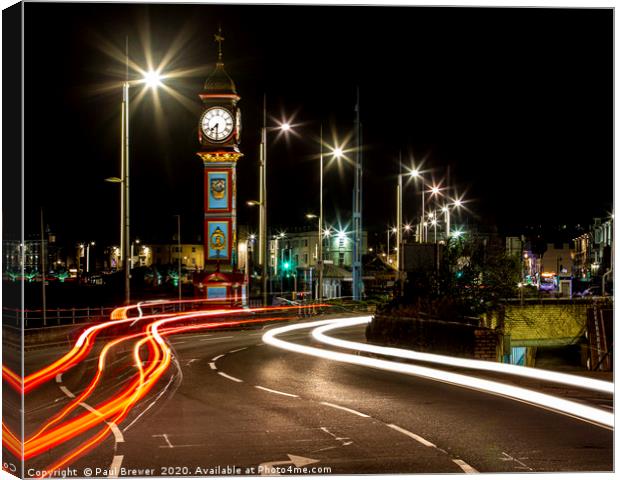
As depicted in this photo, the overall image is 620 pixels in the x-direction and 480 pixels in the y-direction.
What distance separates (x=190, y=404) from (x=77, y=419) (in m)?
2.64

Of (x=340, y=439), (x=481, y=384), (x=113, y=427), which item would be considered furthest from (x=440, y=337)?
(x=113, y=427)

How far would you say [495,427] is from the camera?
13758 mm

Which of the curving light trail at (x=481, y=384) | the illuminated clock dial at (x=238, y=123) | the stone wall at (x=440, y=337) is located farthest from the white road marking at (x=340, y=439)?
the illuminated clock dial at (x=238, y=123)

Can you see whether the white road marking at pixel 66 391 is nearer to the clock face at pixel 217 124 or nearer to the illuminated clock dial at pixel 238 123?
the clock face at pixel 217 124

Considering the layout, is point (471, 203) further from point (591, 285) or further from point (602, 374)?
point (602, 374)

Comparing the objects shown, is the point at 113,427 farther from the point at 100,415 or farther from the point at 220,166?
the point at 220,166

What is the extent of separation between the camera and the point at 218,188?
4588 cm

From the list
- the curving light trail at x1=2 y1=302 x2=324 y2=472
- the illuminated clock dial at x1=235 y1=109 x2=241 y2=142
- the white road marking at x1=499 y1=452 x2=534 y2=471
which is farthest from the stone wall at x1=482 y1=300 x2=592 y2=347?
the white road marking at x1=499 y1=452 x2=534 y2=471

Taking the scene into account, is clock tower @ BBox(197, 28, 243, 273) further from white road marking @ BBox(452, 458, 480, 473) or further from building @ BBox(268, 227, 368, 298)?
white road marking @ BBox(452, 458, 480, 473)

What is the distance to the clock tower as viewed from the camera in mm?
43781

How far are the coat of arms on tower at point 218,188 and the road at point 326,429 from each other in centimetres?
2533

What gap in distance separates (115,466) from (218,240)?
35.2 meters

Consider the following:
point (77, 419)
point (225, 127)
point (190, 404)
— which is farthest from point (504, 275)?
point (77, 419)

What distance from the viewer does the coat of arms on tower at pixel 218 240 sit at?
4628 centimetres
